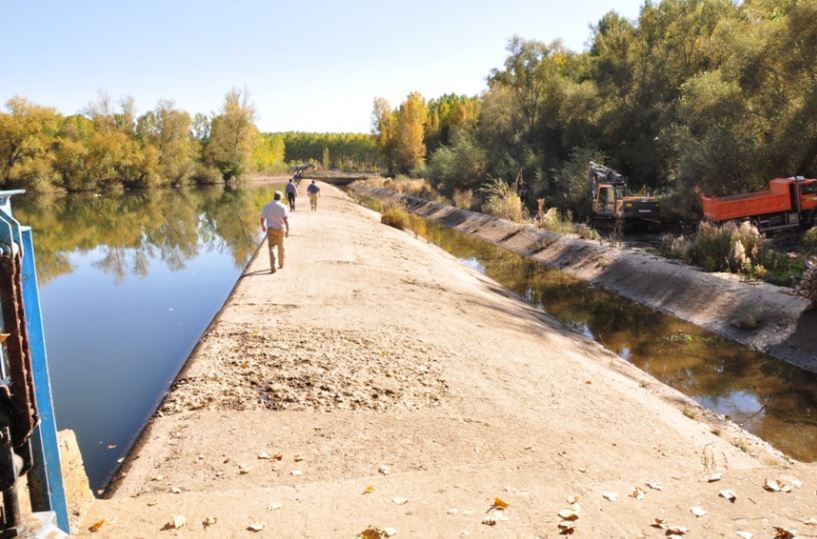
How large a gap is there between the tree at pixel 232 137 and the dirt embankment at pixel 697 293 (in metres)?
79.7

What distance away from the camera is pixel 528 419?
7918 mm

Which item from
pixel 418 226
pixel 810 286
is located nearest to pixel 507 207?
Answer: pixel 418 226

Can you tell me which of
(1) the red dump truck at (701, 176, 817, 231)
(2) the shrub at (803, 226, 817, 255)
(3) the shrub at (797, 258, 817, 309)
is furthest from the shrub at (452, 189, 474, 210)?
(3) the shrub at (797, 258, 817, 309)

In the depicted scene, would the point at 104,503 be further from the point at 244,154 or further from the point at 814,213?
the point at 244,154

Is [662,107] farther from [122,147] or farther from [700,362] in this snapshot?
[122,147]

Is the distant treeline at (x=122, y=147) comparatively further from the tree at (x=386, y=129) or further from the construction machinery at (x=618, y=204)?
the construction machinery at (x=618, y=204)

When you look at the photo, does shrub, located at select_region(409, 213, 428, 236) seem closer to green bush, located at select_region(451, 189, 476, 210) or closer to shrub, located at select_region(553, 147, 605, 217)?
green bush, located at select_region(451, 189, 476, 210)

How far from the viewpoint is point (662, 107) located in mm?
33875

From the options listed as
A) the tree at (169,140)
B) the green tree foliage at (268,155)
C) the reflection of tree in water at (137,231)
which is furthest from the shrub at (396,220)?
the green tree foliage at (268,155)

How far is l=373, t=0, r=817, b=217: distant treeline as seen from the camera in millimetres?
22422

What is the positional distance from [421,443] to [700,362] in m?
8.78

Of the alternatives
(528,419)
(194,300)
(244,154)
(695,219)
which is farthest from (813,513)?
(244,154)

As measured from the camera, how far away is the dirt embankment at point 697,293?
13328mm

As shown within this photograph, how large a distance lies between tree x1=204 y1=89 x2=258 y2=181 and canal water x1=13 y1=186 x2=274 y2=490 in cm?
5522
